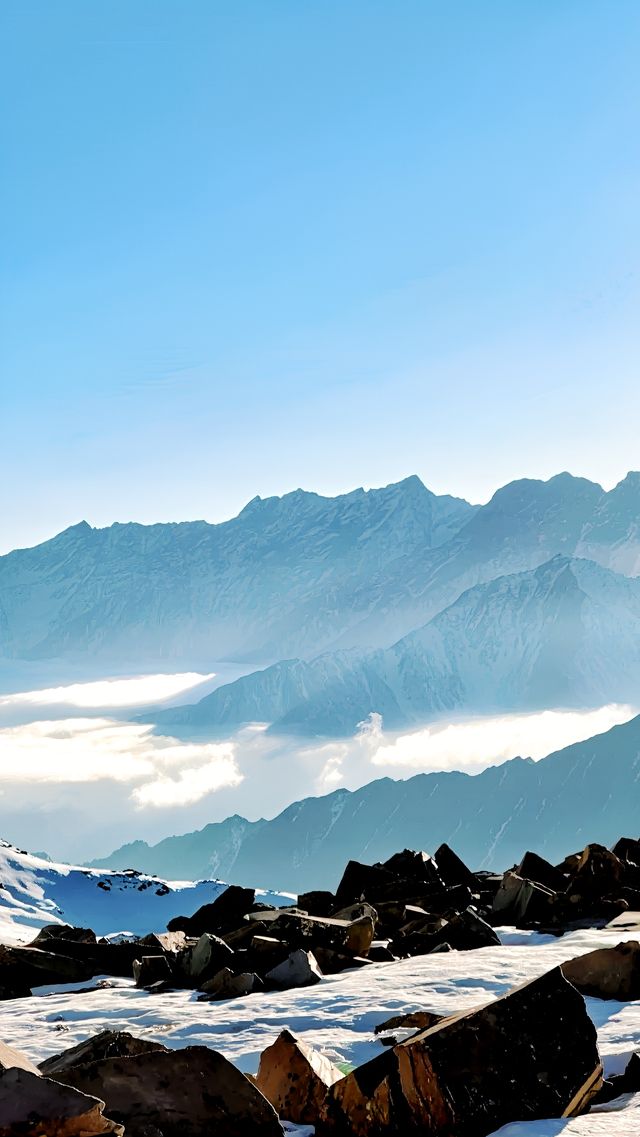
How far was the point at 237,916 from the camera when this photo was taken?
891 inches

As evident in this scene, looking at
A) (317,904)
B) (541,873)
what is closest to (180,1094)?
(317,904)

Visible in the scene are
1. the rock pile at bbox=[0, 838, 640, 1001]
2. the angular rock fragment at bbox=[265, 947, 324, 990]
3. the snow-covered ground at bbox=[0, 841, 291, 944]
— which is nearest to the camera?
the angular rock fragment at bbox=[265, 947, 324, 990]

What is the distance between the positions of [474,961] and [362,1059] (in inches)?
225

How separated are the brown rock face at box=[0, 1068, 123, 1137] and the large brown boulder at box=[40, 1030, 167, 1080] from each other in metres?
2.82

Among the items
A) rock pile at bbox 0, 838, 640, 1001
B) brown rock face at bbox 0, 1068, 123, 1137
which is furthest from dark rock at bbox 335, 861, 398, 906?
brown rock face at bbox 0, 1068, 123, 1137

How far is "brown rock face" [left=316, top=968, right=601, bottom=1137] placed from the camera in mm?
7355

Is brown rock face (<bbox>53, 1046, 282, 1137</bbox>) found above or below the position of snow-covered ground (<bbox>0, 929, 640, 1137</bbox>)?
above

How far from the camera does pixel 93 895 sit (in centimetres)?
9619

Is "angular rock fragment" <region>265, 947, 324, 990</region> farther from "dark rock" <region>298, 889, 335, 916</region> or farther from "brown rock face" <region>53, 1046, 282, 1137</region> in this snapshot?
"brown rock face" <region>53, 1046, 282, 1137</region>

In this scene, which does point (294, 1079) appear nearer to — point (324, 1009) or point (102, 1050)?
point (102, 1050)

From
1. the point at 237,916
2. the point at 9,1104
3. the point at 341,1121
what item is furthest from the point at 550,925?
the point at 9,1104

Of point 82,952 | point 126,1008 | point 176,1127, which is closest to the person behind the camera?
point 176,1127

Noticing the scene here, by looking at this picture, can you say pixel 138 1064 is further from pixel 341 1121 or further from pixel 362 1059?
pixel 362 1059

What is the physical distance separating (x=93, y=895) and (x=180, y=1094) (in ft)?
312
